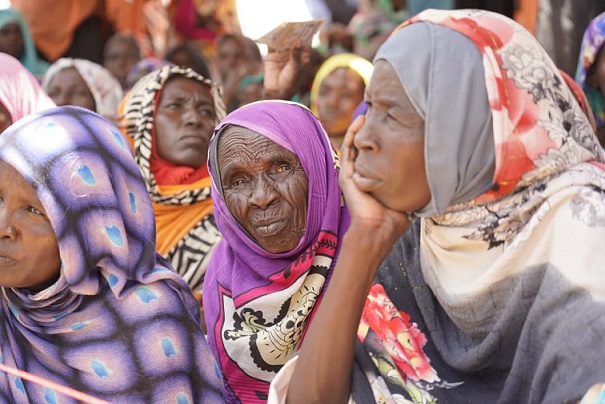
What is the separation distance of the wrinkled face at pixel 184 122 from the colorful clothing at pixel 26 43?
10.1ft

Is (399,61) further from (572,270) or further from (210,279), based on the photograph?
(210,279)

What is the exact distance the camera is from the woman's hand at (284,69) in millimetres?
4613

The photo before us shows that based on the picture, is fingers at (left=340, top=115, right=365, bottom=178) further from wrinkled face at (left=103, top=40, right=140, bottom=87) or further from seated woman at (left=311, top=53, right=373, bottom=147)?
wrinkled face at (left=103, top=40, right=140, bottom=87)

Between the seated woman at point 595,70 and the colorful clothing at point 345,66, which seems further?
the colorful clothing at point 345,66

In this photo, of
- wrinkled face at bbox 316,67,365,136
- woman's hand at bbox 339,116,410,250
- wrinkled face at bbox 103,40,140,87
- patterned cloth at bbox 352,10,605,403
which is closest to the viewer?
patterned cloth at bbox 352,10,605,403

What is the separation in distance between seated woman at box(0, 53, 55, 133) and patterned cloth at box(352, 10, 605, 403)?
9.29 feet

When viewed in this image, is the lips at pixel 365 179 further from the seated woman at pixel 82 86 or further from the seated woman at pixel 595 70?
the seated woman at pixel 82 86

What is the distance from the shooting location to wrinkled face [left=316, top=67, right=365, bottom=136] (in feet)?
19.6

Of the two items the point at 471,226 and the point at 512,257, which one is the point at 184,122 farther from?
the point at 512,257

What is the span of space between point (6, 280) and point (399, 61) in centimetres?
121

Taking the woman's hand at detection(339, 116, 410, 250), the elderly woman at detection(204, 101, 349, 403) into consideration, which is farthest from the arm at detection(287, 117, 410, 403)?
the elderly woman at detection(204, 101, 349, 403)

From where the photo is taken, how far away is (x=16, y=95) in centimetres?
469

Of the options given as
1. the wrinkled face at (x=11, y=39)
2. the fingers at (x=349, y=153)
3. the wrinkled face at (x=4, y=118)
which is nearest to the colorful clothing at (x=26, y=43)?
the wrinkled face at (x=11, y=39)

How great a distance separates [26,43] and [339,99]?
2.96 meters
